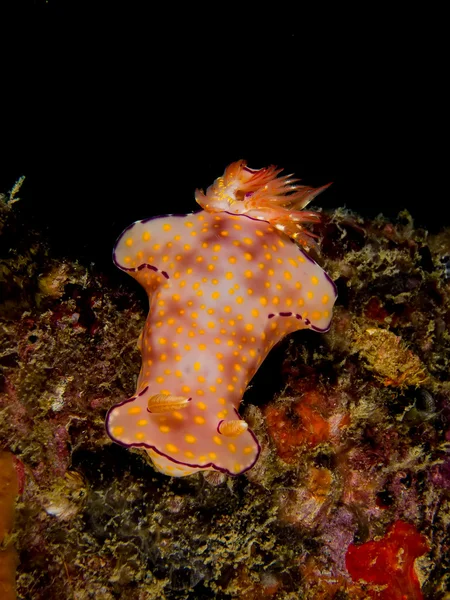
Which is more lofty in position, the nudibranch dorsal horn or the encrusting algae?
the nudibranch dorsal horn

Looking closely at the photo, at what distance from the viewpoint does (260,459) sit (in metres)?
3.05

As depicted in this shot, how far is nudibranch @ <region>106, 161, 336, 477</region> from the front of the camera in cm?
225

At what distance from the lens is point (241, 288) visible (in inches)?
105

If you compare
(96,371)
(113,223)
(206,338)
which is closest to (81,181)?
(113,223)

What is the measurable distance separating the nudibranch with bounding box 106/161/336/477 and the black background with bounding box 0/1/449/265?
2.56ft

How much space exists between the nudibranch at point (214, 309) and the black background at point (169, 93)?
0.78 m

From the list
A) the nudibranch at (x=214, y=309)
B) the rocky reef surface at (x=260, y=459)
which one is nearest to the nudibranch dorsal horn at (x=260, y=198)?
the nudibranch at (x=214, y=309)

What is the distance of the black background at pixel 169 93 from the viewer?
288 cm

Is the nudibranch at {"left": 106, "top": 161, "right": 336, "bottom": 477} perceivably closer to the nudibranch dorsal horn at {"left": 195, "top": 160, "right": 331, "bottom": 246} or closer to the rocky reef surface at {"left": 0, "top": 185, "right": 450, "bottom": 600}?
the nudibranch dorsal horn at {"left": 195, "top": 160, "right": 331, "bottom": 246}

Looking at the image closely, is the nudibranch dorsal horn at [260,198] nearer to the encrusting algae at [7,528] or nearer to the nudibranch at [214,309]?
the nudibranch at [214,309]

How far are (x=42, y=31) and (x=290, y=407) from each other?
331 cm

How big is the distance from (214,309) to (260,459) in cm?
130

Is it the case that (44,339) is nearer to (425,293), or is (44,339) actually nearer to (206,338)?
(206,338)

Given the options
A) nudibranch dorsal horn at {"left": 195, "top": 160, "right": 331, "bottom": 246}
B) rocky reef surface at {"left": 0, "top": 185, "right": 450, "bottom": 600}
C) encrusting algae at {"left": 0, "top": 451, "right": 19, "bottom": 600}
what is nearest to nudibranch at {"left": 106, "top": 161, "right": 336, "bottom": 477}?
nudibranch dorsal horn at {"left": 195, "top": 160, "right": 331, "bottom": 246}
